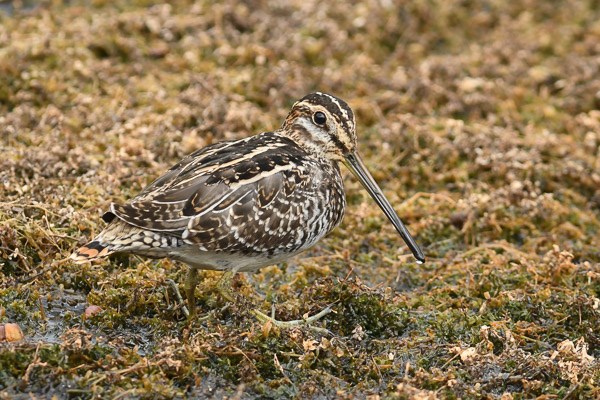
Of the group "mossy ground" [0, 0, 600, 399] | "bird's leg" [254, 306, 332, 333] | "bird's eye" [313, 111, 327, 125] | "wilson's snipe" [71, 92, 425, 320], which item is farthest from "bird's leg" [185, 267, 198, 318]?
"bird's eye" [313, 111, 327, 125]

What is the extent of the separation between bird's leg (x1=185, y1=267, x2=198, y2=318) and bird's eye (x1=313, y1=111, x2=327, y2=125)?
1338 mm

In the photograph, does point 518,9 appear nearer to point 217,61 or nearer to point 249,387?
point 217,61

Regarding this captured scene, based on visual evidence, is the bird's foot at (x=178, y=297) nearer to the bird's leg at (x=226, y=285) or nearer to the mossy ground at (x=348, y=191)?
the mossy ground at (x=348, y=191)

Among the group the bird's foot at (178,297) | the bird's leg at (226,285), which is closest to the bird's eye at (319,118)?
the bird's leg at (226,285)

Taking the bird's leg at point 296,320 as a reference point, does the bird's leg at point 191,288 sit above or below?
above

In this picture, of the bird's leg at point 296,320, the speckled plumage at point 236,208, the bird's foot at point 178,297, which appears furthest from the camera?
the bird's foot at point 178,297

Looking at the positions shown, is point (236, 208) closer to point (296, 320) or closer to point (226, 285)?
point (226, 285)

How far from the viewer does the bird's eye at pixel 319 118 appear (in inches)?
255

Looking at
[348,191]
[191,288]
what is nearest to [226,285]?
[191,288]

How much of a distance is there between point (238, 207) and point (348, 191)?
7.86ft

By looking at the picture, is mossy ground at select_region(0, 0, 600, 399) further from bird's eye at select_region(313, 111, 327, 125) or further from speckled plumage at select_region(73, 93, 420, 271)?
bird's eye at select_region(313, 111, 327, 125)

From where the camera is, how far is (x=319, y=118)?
650 centimetres

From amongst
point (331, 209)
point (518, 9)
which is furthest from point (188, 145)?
point (518, 9)

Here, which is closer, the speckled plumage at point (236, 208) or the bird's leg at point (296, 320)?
the speckled plumage at point (236, 208)
